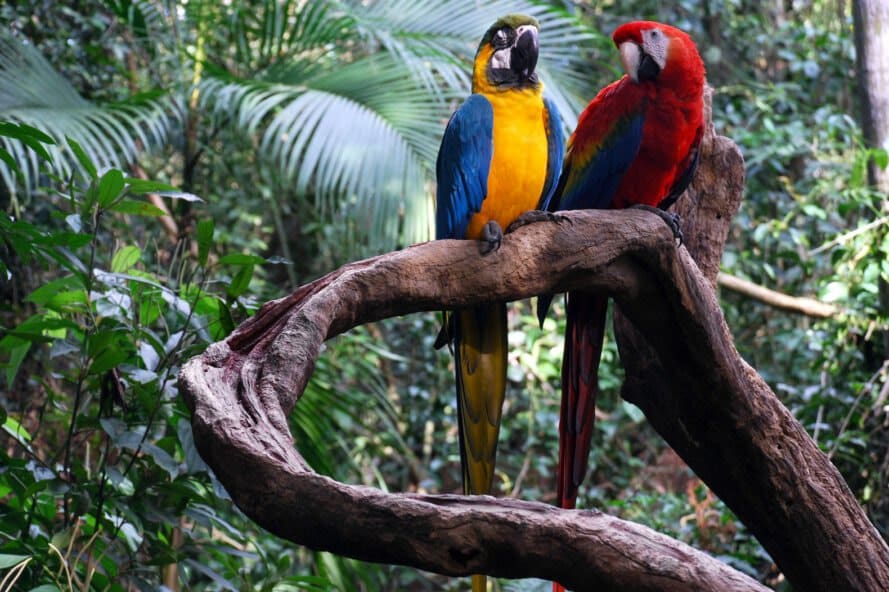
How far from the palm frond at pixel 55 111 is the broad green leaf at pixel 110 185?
83 cm

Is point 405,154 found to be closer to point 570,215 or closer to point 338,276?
point 570,215

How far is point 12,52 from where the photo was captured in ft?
7.04

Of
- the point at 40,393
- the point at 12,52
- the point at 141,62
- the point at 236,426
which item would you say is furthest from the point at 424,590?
the point at 236,426

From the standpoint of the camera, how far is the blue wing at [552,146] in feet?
4.49

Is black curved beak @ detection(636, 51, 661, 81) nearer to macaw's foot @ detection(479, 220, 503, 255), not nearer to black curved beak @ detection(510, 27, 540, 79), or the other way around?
black curved beak @ detection(510, 27, 540, 79)

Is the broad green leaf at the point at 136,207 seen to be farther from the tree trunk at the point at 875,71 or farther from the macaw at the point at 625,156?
the tree trunk at the point at 875,71

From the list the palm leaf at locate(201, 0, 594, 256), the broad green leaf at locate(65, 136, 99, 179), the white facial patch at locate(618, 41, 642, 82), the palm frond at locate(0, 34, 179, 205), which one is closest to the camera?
the broad green leaf at locate(65, 136, 99, 179)

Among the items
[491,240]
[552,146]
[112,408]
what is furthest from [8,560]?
[552,146]

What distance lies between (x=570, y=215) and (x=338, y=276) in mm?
327

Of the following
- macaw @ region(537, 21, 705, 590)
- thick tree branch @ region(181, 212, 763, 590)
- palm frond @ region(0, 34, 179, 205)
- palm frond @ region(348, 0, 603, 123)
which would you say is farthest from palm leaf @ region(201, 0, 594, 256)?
thick tree branch @ region(181, 212, 763, 590)

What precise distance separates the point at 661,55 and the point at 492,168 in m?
0.28

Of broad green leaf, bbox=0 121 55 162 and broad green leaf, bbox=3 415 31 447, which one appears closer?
broad green leaf, bbox=0 121 55 162

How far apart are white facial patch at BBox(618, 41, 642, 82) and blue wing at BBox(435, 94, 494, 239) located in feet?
0.68

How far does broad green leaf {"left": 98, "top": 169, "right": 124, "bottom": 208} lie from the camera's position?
1.17m
